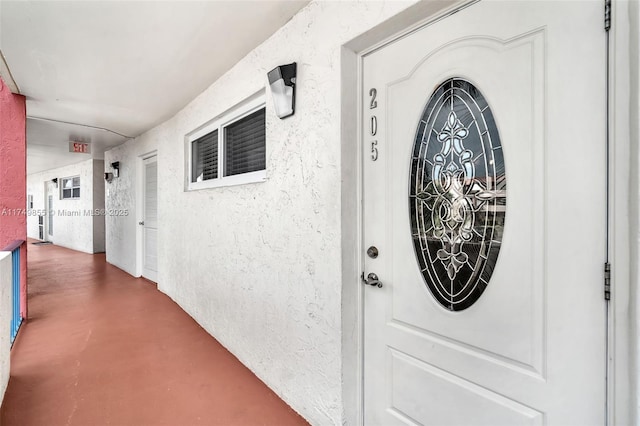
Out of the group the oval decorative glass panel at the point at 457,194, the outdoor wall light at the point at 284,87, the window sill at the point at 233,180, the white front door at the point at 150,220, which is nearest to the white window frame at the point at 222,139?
the window sill at the point at 233,180

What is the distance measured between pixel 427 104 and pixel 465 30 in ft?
0.98

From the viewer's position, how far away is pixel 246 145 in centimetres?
276

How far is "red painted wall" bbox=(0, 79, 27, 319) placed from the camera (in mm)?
3207

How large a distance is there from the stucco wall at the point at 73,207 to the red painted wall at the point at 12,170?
18.9ft

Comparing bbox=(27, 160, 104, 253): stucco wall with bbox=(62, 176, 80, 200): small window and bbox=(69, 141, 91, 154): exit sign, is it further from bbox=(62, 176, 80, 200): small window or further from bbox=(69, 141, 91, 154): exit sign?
bbox=(69, 141, 91, 154): exit sign

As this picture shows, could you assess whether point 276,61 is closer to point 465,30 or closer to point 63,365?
point 465,30

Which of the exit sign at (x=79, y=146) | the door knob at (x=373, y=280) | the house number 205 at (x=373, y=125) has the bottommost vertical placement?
the door knob at (x=373, y=280)

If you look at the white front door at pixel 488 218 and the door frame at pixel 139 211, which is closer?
the white front door at pixel 488 218

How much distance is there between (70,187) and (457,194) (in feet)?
39.0

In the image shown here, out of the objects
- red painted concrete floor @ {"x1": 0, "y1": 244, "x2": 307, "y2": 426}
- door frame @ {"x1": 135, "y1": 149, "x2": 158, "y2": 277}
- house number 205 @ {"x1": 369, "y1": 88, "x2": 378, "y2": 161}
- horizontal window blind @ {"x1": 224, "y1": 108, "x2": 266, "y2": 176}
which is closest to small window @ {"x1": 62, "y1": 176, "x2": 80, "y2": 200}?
door frame @ {"x1": 135, "y1": 149, "x2": 158, "y2": 277}

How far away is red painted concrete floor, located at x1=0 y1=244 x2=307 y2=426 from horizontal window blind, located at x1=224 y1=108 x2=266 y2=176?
1668 mm

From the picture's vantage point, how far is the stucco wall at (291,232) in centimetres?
168

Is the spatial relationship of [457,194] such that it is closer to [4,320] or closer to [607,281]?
[607,281]

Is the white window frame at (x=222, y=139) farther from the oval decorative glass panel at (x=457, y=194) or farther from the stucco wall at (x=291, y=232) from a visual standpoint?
the oval decorative glass panel at (x=457, y=194)
